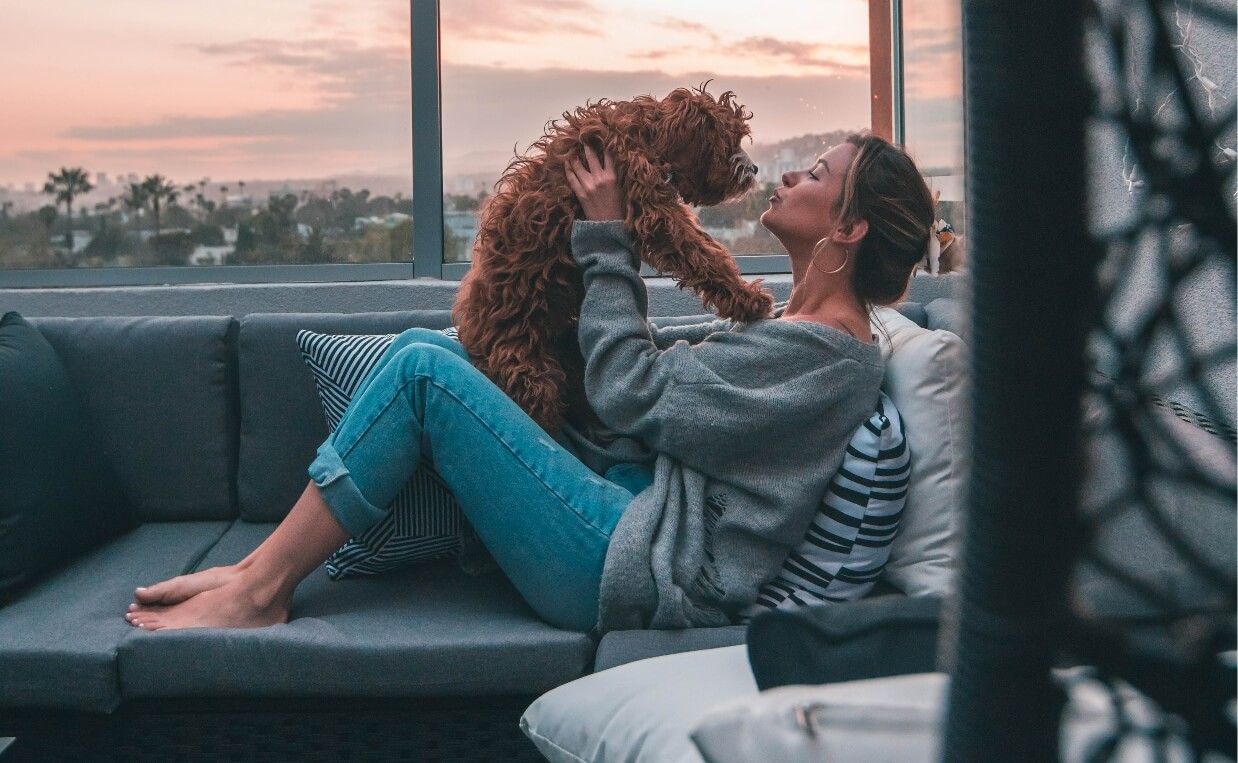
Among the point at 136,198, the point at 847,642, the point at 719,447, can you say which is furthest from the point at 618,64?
the point at 847,642

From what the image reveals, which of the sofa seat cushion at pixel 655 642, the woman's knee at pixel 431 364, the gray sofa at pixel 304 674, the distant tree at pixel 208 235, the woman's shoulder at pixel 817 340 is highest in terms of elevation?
the distant tree at pixel 208 235

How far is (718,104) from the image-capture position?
1856 mm

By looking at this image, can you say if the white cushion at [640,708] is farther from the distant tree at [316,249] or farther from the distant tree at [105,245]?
the distant tree at [105,245]

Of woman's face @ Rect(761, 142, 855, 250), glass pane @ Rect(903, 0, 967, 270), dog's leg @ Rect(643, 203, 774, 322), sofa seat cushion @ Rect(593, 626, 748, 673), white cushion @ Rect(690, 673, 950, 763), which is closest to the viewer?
white cushion @ Rect(690, 673, 950, 763)

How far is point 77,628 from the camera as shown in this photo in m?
1.69

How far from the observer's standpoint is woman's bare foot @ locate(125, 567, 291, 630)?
1665 mm

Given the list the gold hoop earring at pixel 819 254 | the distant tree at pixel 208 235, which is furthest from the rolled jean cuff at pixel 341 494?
the distant tree at pixel 208 235

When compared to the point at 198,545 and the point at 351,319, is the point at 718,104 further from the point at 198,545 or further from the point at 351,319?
the point at 198,545

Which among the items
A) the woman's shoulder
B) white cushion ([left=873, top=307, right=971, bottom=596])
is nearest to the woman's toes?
the woman's shoulder

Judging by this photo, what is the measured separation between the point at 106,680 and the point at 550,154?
3.70ft

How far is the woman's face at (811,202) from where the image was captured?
6.06ft

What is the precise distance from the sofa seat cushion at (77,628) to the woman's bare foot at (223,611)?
36mm

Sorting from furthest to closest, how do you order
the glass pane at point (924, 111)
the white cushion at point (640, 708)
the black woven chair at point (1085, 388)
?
the glass pane at point (924, 111) < the white cushion at point (640, 708) < the black woven chair at point (1085, 388)

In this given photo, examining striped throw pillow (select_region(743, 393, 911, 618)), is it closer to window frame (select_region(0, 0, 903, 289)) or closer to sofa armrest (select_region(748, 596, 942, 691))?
sofa armrest (select_region(748, 596, 942, 691))
